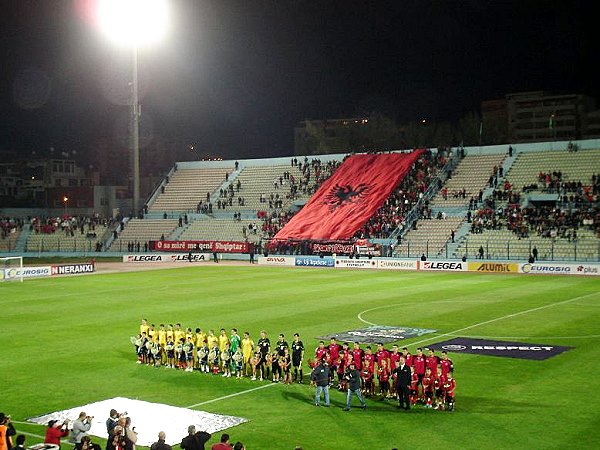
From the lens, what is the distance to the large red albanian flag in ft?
219

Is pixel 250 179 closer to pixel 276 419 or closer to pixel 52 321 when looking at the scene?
pixel 52 321

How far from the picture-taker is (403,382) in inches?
691

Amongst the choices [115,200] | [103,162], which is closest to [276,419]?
[115,200]

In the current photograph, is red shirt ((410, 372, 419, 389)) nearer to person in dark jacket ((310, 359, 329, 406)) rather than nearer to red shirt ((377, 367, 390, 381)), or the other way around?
red shirt ((377, 367, 390, 381))

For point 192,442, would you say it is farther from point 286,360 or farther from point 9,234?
point 9,234

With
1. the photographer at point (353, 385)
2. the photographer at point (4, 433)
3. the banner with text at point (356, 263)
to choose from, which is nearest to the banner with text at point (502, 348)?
the photographer at point (353, 385)

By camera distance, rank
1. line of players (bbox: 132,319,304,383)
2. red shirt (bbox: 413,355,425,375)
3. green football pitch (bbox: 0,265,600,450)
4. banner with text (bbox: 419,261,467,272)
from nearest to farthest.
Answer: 1. green football pitch (bbox: 0,265,600,450)
2. red shirt (bbox: 413,355,425,375)
3. line of players (bbox: 132,319,304,383)
4. banner with text (bbox: 419,261,467,272)

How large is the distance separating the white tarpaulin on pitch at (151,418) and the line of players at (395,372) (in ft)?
10.7

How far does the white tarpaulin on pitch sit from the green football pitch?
1.60 ft

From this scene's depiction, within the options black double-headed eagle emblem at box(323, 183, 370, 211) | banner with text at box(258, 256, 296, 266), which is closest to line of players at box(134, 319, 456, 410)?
banner with text at box(258, 256, 296, 266)

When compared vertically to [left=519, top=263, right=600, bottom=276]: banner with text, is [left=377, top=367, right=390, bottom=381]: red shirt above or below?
below

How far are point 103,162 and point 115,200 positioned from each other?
7124 centimetres

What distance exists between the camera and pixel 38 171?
458ft

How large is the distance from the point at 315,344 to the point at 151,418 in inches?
362
